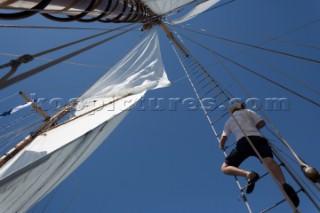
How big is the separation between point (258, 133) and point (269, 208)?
3.05 feet

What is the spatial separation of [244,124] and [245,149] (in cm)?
40

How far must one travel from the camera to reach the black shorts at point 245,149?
3131mm

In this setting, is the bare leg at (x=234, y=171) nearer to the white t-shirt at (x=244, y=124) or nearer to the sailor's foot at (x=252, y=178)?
the sailor's foot at (x=252, y=178)

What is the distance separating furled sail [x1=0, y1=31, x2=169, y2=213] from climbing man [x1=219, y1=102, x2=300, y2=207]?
1555mm

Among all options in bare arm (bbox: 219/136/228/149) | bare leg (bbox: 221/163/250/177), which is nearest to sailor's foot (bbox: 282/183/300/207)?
bare leg (bbox: 221/163/250/177)

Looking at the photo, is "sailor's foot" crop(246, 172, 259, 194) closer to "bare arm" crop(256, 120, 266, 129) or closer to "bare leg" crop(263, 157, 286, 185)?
"bare leg" crop(263, 157, 286, 185)

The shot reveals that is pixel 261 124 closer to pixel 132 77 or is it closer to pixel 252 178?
pixel 252 178

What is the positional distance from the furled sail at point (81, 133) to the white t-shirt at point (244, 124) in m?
1.52

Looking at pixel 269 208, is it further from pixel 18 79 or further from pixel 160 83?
pixel 160 83

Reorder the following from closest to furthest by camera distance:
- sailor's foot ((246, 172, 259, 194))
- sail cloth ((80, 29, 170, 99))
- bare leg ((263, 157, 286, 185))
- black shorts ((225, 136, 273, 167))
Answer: bare leg ((263, 157, 286, 185)) → sailor's foot ((246, 172, 259, 194)) → black shorts ((225, 136, 273, 167)) → sail cloth ((80, 29, 170, 99))

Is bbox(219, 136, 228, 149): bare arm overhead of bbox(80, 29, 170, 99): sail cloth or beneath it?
beneath

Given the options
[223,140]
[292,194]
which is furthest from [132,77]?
[292,194]

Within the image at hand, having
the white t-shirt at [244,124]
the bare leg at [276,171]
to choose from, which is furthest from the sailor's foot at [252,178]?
the white t-shirt at [244,124]

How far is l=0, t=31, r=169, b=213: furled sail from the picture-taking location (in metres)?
2.20
